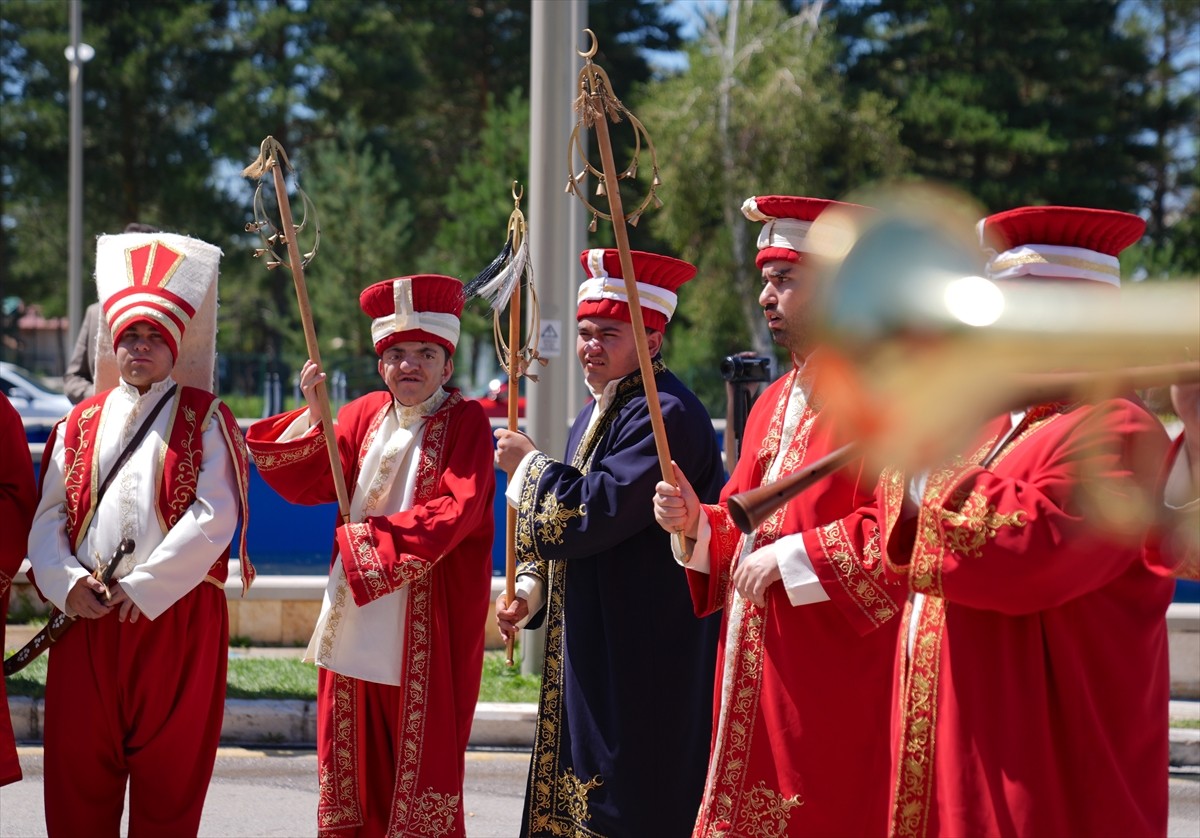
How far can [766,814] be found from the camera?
3.76 metres

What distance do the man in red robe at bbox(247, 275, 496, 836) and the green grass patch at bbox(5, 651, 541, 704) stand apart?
2.27m

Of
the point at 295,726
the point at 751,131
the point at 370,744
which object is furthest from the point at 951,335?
the point at 751,131

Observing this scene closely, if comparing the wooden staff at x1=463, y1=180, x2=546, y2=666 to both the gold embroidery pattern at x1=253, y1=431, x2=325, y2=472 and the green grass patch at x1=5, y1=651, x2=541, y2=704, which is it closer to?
the gold embroidery pattern at x1=253, y1=431, x2=325, y2=472

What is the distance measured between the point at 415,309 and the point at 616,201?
1.28m

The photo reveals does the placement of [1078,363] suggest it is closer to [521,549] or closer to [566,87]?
[521,549]

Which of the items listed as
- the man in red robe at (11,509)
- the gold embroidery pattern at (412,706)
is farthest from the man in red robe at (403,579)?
the man in red robe at (11,509)

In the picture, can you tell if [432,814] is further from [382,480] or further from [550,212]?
[550,212]

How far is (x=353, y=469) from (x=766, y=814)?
74.1 inches

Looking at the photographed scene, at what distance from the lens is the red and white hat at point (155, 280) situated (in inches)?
180

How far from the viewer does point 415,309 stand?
4.82 meters

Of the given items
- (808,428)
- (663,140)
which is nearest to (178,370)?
(808,428)

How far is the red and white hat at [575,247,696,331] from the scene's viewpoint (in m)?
4.57

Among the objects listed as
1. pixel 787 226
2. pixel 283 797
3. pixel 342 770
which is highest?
pixel 787 226

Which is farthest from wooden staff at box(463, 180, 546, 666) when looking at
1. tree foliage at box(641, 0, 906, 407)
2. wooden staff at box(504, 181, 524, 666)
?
tree foliage at box(641, 0, 906, 407)
